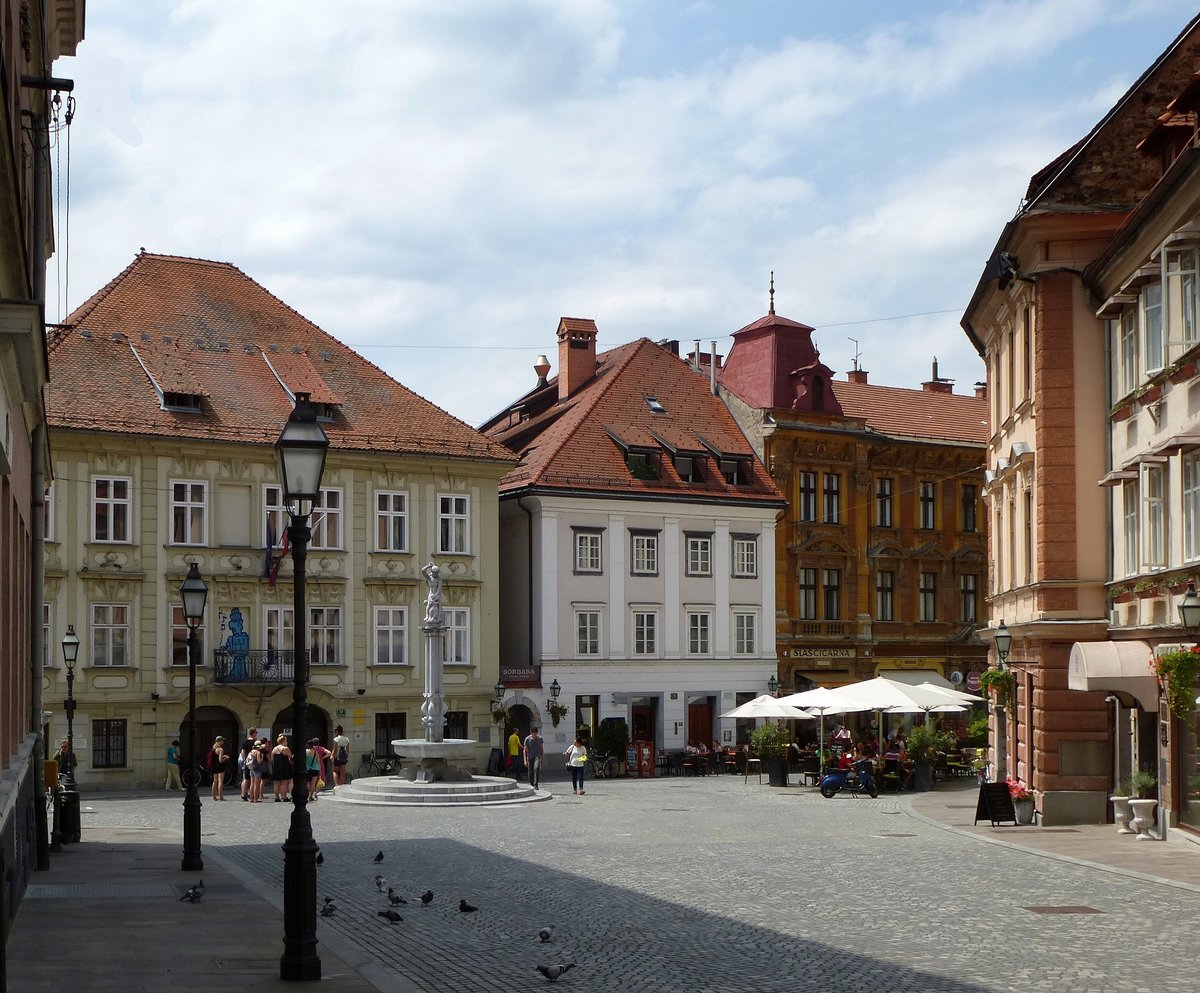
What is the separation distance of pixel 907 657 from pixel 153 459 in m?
28.9

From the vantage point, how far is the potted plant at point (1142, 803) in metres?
25.7

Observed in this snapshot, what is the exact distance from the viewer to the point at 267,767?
3934 cm

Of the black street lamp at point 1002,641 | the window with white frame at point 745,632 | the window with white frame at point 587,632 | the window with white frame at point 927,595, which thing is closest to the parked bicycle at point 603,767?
the window with white frame at point 587,632

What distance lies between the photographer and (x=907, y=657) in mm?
61031

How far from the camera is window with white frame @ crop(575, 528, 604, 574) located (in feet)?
176

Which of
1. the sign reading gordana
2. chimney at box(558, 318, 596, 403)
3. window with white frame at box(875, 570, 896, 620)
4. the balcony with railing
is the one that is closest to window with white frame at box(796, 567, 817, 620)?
the sign reading gordana

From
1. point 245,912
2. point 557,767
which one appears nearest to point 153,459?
point 557,767

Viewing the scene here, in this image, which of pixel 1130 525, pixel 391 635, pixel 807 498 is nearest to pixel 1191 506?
pixel 1130 525

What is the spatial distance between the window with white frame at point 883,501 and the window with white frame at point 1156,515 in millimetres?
34929

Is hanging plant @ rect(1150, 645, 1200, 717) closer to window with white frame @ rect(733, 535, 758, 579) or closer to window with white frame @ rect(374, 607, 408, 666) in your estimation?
window with white frame @ rect(374, 607, 408, 666)

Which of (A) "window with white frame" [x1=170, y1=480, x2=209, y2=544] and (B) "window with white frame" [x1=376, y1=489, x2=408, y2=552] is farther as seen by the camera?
(B) "window with white frame" [x1=376, y1=489, x2=408, y2=552]

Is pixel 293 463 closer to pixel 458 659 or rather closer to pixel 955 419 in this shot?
pixel 458 659

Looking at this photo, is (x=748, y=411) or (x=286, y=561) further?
(x=748, y=411)

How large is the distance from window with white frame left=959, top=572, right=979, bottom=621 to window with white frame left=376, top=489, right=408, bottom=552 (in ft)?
77.2
